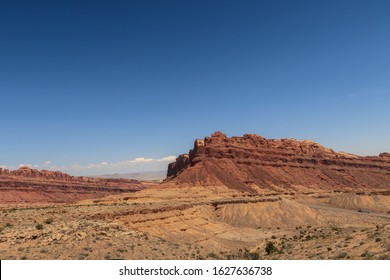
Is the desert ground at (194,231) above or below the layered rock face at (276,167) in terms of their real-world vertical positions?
below

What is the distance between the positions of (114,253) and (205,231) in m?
22.5

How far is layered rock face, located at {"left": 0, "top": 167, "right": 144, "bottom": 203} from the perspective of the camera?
10812cm

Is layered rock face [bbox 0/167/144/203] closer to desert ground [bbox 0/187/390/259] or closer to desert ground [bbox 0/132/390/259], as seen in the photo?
desert ground [bbox 0/132/390/259]

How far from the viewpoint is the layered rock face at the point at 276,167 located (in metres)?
102

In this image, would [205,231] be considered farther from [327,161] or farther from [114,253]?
[327,161]

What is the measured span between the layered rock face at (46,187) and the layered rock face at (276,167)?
107ft

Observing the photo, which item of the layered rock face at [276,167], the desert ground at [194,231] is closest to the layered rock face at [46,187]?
the layered rock face at [276,167]

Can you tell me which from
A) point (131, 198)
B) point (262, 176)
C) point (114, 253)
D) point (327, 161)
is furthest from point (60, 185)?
point (114, 253)

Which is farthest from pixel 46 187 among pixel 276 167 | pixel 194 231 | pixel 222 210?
pixel 194 231

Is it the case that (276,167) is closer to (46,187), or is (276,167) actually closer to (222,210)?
(222,210)

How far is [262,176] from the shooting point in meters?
108

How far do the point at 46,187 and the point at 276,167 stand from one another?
79.5 meters

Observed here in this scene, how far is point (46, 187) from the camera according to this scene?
119 meters

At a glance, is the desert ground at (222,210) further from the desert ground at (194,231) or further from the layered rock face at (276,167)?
the layered rock face at (276,167)
